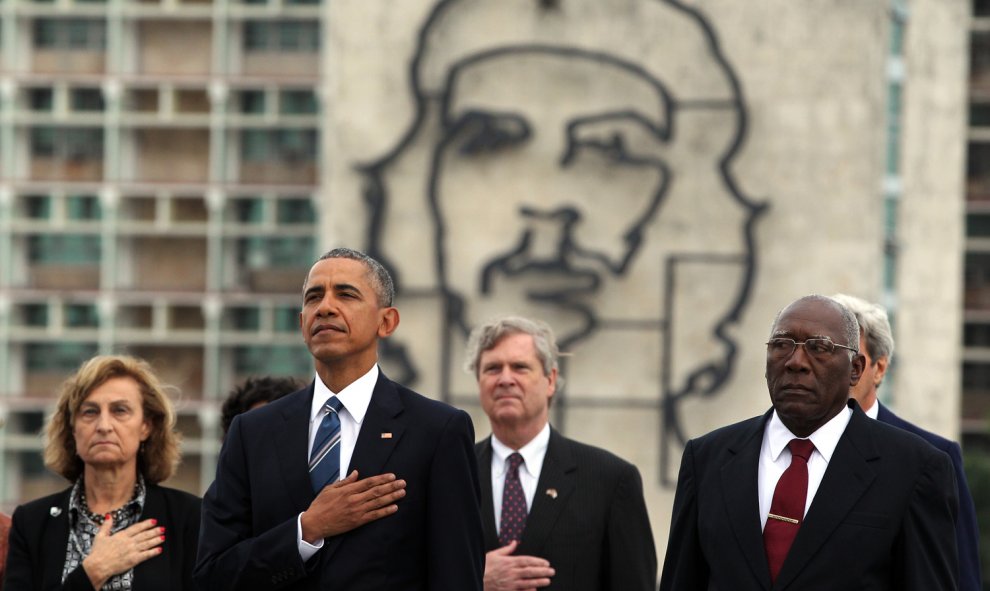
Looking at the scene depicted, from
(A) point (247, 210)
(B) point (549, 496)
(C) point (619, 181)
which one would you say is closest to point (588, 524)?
(B) point (549, 496)

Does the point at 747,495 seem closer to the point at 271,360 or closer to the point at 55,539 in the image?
the point at 55,539

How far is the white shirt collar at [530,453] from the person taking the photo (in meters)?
5.77

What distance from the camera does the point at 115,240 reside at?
4600cm

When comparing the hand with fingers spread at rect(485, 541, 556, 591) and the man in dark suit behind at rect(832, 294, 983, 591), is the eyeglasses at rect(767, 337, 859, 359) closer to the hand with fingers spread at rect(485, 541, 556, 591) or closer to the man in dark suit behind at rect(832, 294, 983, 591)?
the man in dark suit behind at rect(832, 294, 983, 591)

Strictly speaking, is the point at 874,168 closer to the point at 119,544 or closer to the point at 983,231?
the point at 119,544

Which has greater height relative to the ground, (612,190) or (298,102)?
(298,102)

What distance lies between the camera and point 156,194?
152 feet

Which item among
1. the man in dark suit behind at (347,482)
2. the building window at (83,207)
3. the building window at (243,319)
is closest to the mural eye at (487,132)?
the man in dark suit behind at (347,482)

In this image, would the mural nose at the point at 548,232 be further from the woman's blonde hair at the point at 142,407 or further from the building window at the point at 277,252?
the building window at the point at 277,252

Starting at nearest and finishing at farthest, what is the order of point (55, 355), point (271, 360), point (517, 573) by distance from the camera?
point (517, 573), point (271, 360), point (55, 355)

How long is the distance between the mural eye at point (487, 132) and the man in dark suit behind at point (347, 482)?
18777 millimetres

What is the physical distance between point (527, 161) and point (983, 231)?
95.6 ft

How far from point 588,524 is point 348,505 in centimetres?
166

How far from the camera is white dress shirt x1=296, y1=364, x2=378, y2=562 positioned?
13.9 feet
